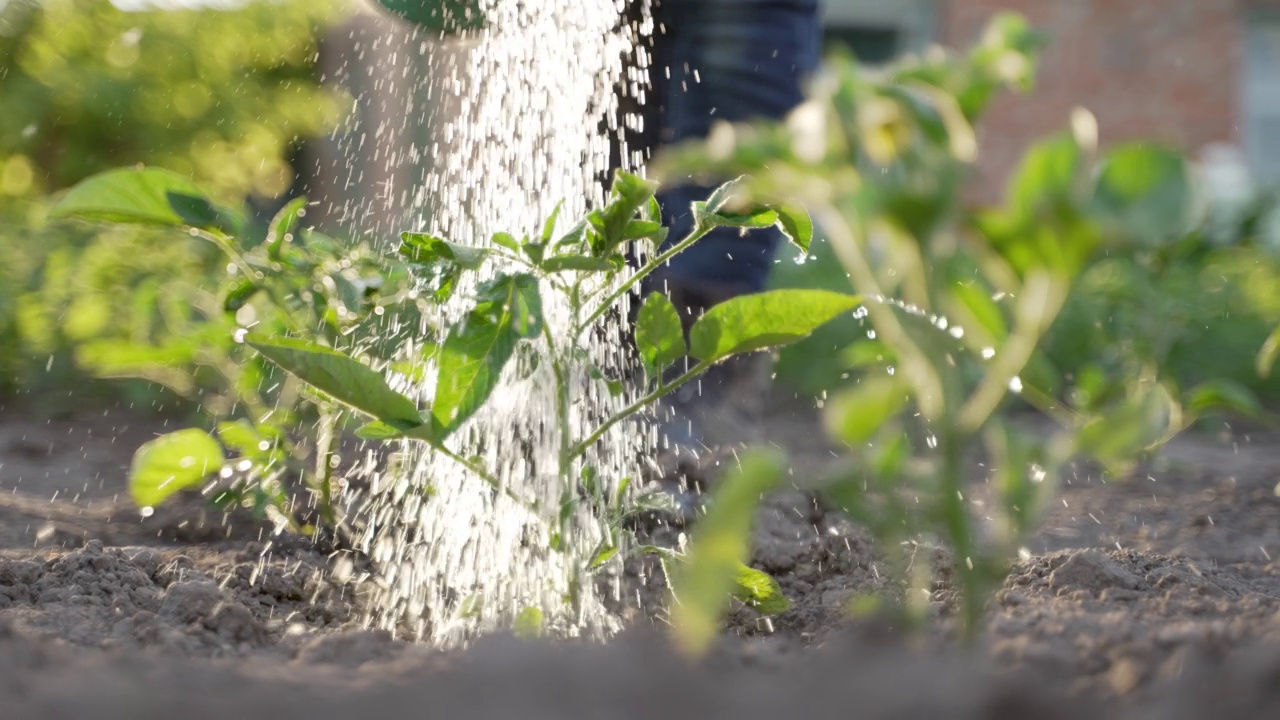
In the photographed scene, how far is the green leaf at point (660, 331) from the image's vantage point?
1.15 meters

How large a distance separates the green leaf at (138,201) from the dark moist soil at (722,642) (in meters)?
0.41

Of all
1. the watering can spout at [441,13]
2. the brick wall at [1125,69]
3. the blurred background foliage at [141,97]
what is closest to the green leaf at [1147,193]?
the watering can spout at [441,13]

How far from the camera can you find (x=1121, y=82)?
865cm

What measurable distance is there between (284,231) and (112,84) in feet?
19.8

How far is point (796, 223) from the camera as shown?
1145 mm

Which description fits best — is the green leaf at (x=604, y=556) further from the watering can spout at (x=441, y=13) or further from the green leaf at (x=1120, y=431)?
the watering can spout at (x=441, y=13)

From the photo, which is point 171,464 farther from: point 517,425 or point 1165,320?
point 1165,320

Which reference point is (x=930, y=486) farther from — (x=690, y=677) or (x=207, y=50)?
(x=207, y=50)

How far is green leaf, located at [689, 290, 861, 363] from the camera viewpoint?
3.42 feet

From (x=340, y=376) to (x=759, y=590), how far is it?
0.47m

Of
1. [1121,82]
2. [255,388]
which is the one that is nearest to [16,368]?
[255,388]

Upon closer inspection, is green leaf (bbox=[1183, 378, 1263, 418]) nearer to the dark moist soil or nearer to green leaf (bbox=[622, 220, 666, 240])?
the dark moist soil

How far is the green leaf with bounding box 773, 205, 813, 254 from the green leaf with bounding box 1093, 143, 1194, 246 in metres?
0.50

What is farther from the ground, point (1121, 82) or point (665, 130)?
point (1121, 82)
